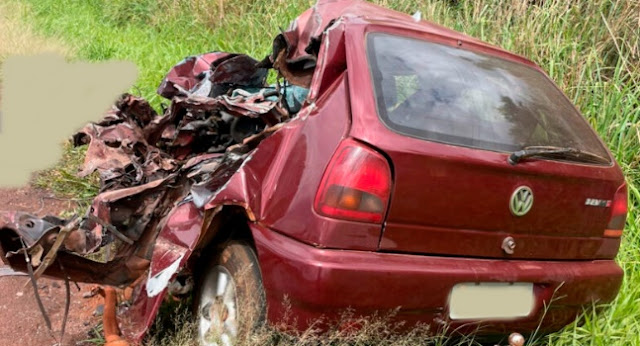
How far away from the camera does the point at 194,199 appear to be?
2617mm

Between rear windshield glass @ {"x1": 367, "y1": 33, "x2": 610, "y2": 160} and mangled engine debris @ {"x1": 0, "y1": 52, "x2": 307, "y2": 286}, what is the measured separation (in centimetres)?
52

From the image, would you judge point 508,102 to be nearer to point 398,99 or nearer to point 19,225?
point 398,99

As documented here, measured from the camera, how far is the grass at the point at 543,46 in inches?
138

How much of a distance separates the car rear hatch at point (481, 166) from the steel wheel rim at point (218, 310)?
704 mm

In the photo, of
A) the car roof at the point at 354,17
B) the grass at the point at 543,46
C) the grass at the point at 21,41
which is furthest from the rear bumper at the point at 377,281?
the grass at the point at 21,41

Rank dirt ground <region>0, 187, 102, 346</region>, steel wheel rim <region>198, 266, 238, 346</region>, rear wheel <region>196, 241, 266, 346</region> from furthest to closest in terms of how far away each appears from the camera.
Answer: dirt ground <region>0, 187, 102, 346</region>
steel wheel rim <region>198, 266, 238, 346</region>
rear wheel <region>196, 241, 266, 346</region>

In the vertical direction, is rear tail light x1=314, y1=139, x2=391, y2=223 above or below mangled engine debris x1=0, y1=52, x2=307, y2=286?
above

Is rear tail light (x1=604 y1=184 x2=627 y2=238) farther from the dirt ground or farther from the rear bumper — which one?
the dirt ground

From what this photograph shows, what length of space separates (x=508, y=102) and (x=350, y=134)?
79 centimetres

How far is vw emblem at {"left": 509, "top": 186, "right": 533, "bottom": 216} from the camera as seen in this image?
2.34 meters

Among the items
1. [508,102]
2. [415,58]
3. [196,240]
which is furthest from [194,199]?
[508,102]

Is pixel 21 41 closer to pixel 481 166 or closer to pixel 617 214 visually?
pixel 481 166

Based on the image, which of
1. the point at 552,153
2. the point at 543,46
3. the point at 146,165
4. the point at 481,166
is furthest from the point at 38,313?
the point at 543,46

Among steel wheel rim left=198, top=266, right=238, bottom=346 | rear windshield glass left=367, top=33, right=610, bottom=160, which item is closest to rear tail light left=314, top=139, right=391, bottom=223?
rear windshield glass left=367, top=33, right=610, bottom=160
